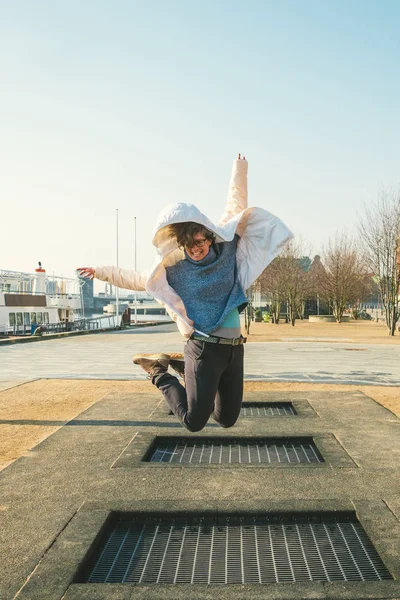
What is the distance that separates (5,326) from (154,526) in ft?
114

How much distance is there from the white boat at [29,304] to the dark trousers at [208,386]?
3434cm

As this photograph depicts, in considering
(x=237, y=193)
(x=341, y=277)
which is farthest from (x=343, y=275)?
(x=237, y=193)

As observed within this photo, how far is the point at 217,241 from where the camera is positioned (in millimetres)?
3809

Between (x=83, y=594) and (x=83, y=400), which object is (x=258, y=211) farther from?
(x=83, y=400)

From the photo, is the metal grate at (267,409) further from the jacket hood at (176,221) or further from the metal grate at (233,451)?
the jacket hood at (176,221)

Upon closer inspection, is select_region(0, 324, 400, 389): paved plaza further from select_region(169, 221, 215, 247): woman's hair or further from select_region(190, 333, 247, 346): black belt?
select_region(169, 221, 215, 247): woman's hair

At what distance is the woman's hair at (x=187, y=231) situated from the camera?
3656mm

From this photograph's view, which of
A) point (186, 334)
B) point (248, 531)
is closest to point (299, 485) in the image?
point (248, 531)

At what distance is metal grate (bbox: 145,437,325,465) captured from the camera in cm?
541

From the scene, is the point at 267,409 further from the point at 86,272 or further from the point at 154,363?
the point at 86,272

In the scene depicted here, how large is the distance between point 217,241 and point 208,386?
3.18 ft

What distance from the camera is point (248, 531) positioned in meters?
3.69

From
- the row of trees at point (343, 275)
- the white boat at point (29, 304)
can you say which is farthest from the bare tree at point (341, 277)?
the white boat at point (29, 304)

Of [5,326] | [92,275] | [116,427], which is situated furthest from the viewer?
[5,326]
